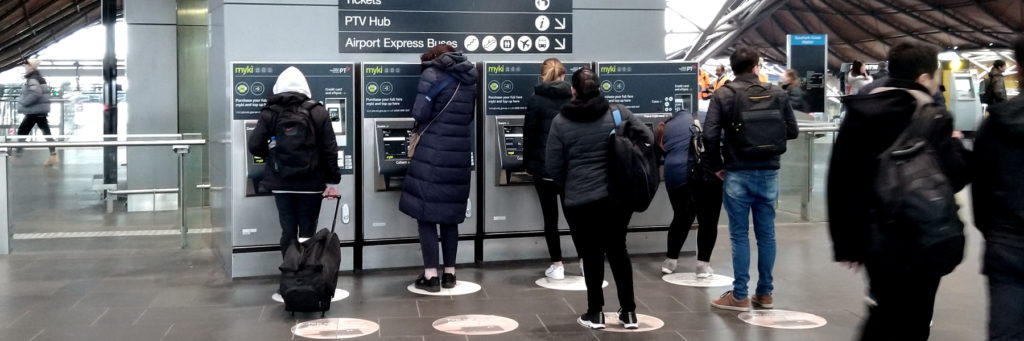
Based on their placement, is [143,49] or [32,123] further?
[32,123]

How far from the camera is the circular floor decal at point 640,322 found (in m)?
5.39

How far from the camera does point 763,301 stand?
5.88 meters

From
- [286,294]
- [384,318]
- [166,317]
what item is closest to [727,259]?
[384,318]

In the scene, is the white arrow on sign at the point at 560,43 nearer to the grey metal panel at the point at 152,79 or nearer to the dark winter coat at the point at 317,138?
the dark winter coat at the point at 317,138

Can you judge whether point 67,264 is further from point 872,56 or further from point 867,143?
point 872,56

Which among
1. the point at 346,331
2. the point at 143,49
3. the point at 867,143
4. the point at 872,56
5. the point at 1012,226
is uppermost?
the point at 872,56

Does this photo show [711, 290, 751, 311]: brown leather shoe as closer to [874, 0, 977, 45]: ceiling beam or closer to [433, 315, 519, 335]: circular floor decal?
[433, 315, 519, 335]: circular floor decal

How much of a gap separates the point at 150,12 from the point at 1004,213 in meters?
10.3

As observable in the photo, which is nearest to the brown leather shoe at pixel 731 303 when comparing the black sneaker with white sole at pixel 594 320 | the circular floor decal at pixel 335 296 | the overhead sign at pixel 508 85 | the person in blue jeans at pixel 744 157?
the person in blue jeans at pixel 744 157

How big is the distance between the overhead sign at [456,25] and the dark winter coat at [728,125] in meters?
2.24

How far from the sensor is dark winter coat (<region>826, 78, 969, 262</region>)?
10.6 ft

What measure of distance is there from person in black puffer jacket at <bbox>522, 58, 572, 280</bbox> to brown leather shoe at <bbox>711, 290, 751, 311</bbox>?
1315 millimetres

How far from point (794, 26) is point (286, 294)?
46708mm

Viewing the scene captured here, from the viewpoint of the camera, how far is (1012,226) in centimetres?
311
